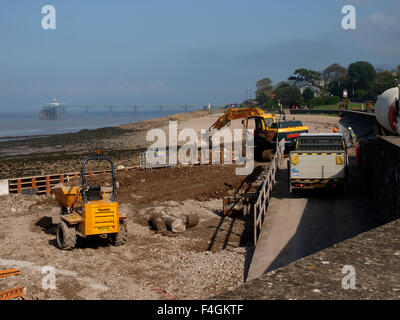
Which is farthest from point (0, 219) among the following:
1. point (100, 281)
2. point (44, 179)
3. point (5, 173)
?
point (5, 173)

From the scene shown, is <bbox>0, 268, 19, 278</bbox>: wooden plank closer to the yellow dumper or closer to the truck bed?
the yellow dumper

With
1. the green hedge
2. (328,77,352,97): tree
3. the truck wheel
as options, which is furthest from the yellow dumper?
(328,77,352,97): tree

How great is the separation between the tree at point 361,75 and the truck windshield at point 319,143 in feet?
319

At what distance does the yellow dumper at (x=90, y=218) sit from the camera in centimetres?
1287

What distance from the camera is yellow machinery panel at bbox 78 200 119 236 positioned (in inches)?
504

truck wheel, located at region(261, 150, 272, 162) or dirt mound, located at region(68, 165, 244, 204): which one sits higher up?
truck wheel, located at region(261, 150, 272, 162)

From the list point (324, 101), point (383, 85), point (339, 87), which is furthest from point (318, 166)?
point (339, 87)

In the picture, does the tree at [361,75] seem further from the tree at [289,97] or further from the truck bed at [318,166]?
the truck bed at [318,166]

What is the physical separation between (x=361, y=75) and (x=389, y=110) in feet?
339

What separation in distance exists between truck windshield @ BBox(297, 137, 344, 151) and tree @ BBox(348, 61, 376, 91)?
97.2 metres

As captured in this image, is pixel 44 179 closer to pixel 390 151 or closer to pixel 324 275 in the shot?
pixel 390 151

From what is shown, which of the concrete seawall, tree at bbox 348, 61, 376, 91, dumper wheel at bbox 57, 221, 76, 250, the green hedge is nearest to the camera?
the concrete seawall

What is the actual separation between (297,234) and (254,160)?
16317mm

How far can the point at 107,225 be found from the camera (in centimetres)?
1305
